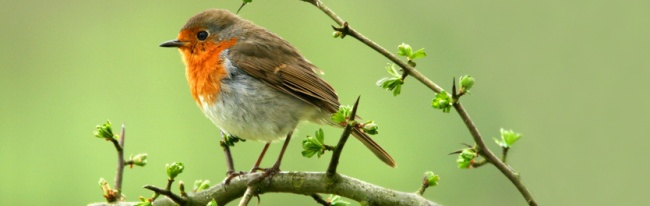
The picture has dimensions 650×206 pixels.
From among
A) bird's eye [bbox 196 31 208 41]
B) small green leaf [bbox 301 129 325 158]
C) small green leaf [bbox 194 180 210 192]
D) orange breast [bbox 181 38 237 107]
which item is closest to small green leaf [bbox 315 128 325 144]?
small green leaf [bbox 301 129 325 158]

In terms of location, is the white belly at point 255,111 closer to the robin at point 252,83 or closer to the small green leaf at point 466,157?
the robin at point 252,83

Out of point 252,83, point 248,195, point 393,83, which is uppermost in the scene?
point 252,83

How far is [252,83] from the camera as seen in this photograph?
4789 mm

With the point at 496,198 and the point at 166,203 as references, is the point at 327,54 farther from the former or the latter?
the point at 166,203

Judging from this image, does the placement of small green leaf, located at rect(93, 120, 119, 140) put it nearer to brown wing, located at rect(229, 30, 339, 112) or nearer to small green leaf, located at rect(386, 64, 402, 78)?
small green leaf, located at rect(386, 64, 402, 78)

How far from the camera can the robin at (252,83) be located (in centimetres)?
467

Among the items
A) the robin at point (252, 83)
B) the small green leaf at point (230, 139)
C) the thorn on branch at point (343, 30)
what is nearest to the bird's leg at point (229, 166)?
the small green leaf at point (230, 139)

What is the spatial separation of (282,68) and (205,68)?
391 millimetres

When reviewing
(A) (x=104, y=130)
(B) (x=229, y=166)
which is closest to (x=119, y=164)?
(A) (x=104, y=130)

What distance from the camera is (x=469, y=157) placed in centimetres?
323

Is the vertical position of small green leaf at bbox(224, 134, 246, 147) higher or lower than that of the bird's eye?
lower

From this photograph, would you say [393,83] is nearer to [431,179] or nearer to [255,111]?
[431,179]

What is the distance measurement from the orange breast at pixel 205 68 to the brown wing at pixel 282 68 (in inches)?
3.1

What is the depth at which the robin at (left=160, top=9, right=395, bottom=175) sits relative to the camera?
4668 mm
